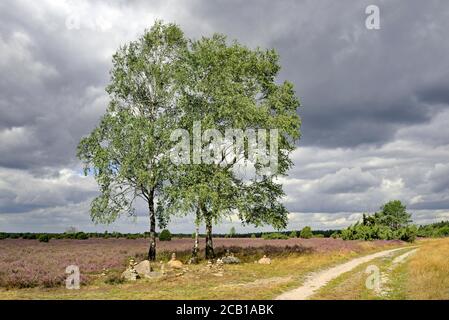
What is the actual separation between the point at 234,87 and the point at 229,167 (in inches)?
260

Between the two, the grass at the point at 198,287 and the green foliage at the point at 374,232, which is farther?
the green foliage at the point at 374,232

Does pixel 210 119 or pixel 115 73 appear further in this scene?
pixel 115 73

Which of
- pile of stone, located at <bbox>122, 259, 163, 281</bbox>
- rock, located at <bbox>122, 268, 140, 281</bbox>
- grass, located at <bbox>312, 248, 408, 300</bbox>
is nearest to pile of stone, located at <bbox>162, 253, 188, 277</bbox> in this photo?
pile of stone, located at <bbox>122, 259, 163, 281</bbox>

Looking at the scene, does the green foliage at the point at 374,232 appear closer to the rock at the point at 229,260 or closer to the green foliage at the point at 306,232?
the green foliage at the point at 306,232

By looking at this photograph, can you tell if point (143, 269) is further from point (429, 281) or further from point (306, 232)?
point (306, 232)

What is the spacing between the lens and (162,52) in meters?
38.6

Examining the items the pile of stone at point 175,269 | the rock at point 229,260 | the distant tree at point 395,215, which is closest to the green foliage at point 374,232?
the distant tree at point 395,215

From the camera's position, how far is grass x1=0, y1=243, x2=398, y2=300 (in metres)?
19.5

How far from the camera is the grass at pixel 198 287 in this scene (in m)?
19.5

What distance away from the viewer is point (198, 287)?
22172mm

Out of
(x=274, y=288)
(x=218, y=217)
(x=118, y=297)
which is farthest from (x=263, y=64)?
(x=118, y=297)

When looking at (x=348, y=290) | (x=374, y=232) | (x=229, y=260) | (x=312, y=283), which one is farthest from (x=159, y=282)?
(x=374, y=232)
